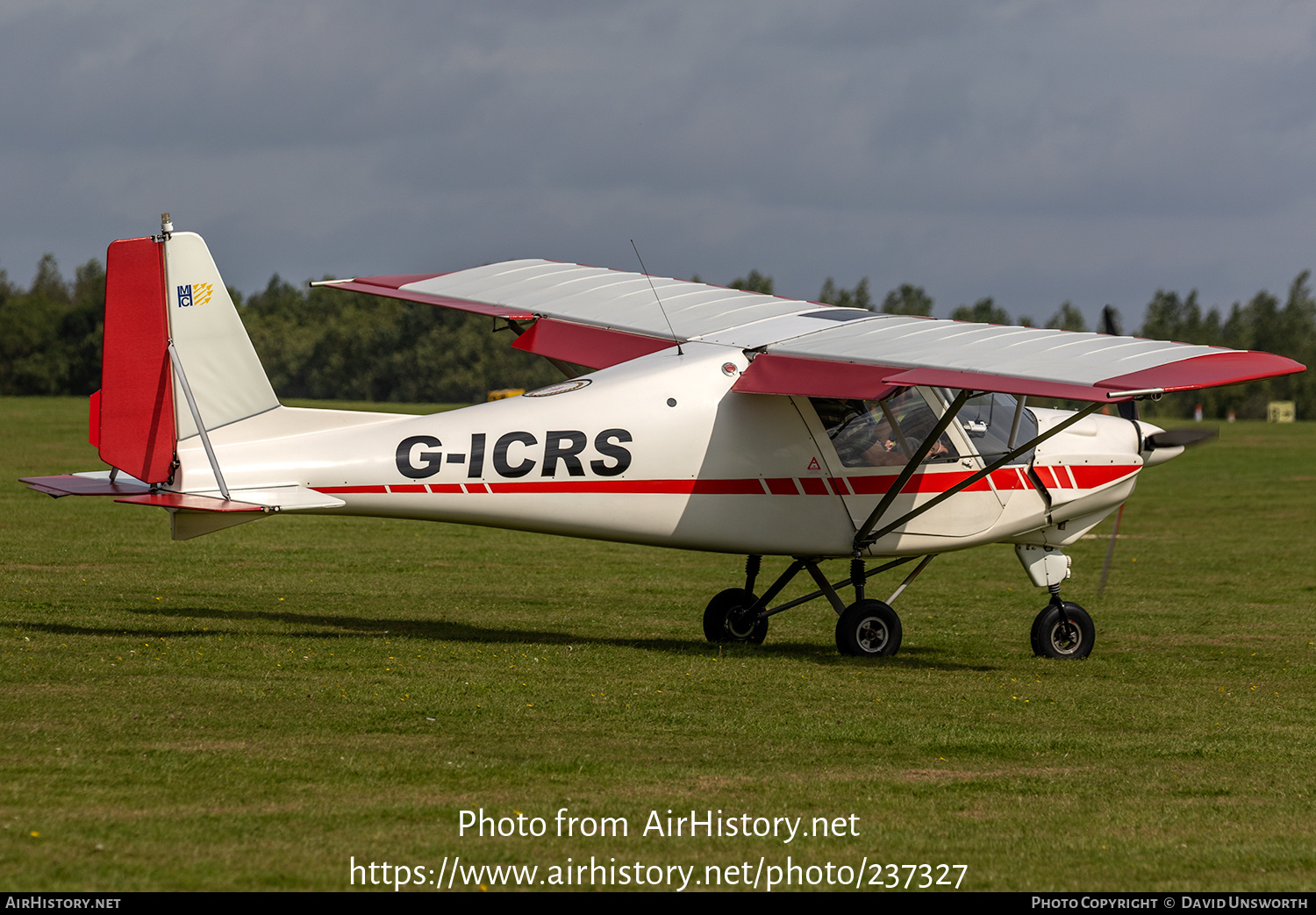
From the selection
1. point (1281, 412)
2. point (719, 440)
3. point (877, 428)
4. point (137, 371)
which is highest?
point (1281, 412)

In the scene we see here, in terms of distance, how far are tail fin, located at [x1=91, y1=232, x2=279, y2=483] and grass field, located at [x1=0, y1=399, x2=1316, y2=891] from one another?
5.08 feet

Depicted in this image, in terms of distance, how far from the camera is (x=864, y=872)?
5.92 metres

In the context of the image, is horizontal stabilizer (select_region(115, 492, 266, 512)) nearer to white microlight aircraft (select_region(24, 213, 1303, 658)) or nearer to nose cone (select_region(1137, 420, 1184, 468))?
white microlight aircraft (select_region(24, 213, 1303, 658))

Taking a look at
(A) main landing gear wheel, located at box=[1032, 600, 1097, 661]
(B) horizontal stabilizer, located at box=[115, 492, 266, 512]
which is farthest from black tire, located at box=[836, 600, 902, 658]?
(B) horizontal stabilizer, located at box=[115, 492, 266, 512]

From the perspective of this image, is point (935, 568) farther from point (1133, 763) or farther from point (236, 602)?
point (1133, 763)

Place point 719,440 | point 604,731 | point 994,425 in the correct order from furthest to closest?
1. point 994,425
2. point 719,440
3. point 604,731

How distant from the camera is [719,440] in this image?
11.5 meters

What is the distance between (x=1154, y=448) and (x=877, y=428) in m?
2.84

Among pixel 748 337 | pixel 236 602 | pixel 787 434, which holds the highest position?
pixel 748 337

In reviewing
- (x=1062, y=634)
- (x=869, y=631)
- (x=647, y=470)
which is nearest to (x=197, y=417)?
(x=647, y=470)

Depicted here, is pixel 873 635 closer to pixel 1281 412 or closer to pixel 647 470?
pixel 647 470

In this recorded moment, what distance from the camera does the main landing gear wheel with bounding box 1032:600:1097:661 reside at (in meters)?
12.2
